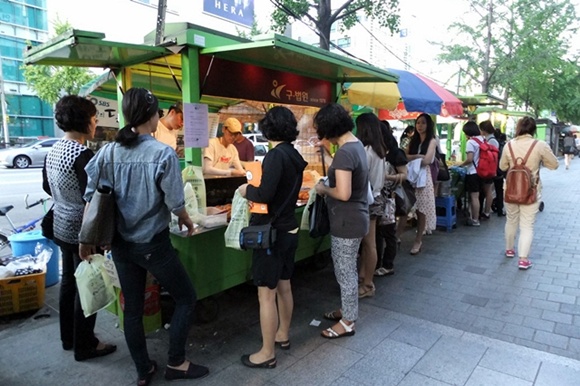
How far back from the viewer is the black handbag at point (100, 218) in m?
2.38

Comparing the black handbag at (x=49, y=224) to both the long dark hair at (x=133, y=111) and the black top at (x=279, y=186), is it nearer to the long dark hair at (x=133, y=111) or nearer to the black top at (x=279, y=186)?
the long dark hair at (x=133, y=111)

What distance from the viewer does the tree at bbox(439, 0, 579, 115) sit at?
15.6m

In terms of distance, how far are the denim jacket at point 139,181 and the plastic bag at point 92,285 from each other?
0.48 meters

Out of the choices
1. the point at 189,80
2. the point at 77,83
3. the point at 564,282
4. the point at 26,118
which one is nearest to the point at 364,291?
the point at 564,282

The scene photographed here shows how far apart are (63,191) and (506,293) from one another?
4305 millimetres

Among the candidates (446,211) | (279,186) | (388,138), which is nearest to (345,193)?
(279,186)

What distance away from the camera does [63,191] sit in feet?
9.30

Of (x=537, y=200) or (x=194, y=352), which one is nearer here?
(x=194, y=352)

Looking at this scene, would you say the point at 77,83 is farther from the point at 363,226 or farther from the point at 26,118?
the point at 363,226

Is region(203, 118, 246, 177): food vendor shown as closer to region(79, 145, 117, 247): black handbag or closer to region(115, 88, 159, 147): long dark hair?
region(115, 88, 159, 147): long dark hair

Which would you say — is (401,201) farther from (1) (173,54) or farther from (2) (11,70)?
(2) (11,70)

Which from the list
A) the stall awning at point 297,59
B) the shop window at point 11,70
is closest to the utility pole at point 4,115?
the shop window at point 11,70

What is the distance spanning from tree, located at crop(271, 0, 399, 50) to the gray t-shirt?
6780 mm

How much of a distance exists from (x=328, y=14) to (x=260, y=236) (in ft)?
26.2
